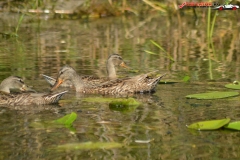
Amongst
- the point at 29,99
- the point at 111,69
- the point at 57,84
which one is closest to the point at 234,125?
the point at 29,99

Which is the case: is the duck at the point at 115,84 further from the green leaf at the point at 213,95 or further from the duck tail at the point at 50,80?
the green leaf at the point at 213,95

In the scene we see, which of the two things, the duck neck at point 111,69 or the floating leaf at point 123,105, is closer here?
the floating leaf at point 123,105

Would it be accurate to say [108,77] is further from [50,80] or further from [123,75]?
[50,80]

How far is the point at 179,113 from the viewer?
32.2ft

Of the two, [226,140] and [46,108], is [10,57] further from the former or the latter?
[226,140]

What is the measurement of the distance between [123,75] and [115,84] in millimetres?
1724

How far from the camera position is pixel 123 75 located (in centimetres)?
1394

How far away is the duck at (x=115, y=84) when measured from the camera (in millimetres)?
12070

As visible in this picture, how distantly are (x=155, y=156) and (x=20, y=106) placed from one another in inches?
137

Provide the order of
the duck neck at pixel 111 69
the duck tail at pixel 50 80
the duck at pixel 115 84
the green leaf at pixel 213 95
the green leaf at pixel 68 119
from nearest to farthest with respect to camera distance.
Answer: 1. the green leaf at pixel 68 119
2. the green leaf at pixel 213 95
3. the duck at pixel 115 84
4. the duck tail at pixel 50 80
5. the duck neck at pixel 111 69

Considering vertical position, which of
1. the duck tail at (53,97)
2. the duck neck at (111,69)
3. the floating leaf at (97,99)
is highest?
the duck neck at (111,69)

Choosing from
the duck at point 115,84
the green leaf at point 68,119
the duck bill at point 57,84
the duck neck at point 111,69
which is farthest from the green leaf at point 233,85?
the green leaf at point 68,119

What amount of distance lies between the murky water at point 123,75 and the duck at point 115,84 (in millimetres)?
216

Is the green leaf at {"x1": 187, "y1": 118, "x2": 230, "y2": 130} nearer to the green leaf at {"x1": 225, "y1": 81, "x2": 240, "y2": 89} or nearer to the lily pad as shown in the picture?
the lily pad
